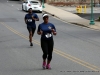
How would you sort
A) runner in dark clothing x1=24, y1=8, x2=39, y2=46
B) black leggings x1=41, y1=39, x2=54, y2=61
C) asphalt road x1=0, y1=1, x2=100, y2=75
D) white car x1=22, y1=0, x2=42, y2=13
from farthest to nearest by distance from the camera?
white car x1=22, y1=0, x2=42, y2=13
runner in dark clothing x1=24, y1=8, x2=39, y2=46
asphalt road x1=0, y1=1, x2=100, y2=75
black leggings x1=41, y1=39, x2=54, y2=61

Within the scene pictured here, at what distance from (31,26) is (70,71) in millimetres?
6888

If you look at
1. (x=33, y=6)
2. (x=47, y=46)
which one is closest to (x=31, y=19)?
(x=47, y=46)

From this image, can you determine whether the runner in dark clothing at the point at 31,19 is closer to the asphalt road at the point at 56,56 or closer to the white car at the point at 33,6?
the asphalt road at the point at 56,56

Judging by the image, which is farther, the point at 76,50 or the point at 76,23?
the point at 76,23

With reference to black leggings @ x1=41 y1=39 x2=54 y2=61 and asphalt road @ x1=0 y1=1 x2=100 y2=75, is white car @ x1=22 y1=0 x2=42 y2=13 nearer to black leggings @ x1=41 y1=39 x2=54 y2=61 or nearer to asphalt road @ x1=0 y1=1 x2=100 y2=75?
asphalt road @ x1=0 y1=1 x2=100 y2=75

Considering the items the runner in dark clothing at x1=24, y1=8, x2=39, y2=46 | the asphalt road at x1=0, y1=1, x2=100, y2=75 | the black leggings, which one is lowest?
the asphalt road at x1=0, y1=1, x2=100, y2=75

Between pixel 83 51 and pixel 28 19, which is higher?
pixel 28 19

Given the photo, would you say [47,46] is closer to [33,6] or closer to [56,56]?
[56,56]

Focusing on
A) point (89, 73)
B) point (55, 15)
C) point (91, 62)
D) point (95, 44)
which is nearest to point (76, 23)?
point (55, 15)

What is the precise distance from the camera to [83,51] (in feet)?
56.5

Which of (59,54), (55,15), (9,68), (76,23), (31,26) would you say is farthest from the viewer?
(55,15)

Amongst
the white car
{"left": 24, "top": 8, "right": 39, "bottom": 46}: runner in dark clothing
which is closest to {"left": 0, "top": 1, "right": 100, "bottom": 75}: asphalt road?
{"left": 24, "top": 8, "right": 39, "bottom": 46}: runner in dark clothing

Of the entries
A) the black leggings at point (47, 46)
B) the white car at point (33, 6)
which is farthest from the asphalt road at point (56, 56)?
the white car at point (33, 6)

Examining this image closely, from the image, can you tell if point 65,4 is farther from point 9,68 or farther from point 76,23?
point 9,68
